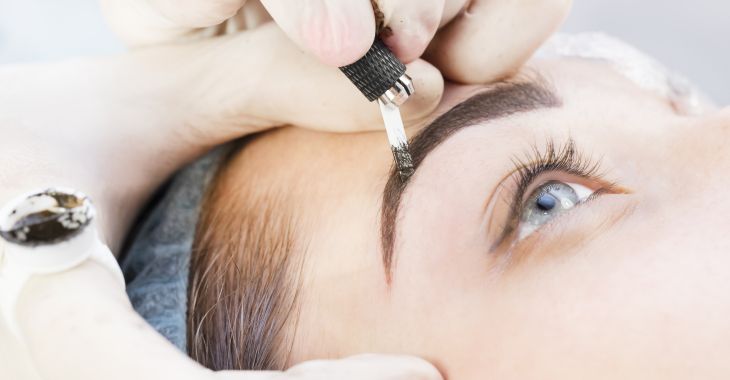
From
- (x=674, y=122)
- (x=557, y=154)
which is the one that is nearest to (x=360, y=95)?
(x=557, y=154)

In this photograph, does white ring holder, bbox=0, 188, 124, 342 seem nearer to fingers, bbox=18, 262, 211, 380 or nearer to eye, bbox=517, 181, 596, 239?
fingers, bbox=18, 262, 211, 380

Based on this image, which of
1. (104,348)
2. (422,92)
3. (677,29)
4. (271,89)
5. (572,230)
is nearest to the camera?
(104,348)

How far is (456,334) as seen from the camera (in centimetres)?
63

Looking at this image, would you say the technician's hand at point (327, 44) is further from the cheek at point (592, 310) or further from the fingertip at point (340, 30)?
the cheek at point (592, 310)

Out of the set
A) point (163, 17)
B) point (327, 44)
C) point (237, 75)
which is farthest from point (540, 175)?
point (163, 17)

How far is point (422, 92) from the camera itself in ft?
2.53

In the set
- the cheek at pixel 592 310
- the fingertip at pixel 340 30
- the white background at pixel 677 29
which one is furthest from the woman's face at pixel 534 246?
the white background at pixel 677 29

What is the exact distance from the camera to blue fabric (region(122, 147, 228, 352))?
0.81 m

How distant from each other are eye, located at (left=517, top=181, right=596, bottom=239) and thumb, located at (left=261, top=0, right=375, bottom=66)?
0.24 metres

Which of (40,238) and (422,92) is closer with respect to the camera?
(40,238)

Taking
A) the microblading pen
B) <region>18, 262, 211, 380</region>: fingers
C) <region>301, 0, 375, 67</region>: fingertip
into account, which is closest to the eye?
the microblading pen

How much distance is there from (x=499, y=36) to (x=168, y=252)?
1.63 feet

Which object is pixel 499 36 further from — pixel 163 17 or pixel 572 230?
pixel 163 17

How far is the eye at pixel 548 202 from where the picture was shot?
0.71 meters
